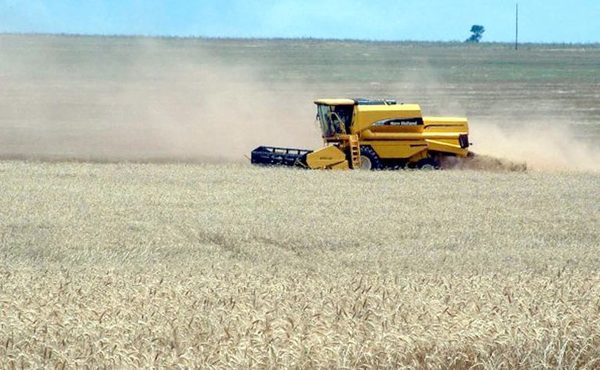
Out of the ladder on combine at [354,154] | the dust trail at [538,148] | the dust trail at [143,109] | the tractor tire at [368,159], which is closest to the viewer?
the ladder on combine at [354,154]

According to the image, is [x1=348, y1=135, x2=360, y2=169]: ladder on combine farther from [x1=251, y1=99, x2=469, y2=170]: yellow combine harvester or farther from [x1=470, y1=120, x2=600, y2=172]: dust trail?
[x1=470, y1=120, x2=600, y2=172]: dust trail

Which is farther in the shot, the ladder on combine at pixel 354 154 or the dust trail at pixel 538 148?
the dust trail at pixel 538 148

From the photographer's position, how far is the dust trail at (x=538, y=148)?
28.7 m

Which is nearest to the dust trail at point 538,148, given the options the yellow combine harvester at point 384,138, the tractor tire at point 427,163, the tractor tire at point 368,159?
the yellow combine harvester at point 384,138

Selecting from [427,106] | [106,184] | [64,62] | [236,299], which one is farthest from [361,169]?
[64,62]

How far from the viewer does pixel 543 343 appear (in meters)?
6.41

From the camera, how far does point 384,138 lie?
25344mm

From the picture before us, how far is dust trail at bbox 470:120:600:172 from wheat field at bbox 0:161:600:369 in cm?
442

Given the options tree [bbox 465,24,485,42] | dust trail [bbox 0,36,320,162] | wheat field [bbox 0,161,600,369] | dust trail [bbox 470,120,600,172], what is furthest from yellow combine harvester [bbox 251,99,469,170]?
tree [bbox 465,24,485,42]

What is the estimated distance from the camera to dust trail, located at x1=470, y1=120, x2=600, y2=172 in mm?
28688

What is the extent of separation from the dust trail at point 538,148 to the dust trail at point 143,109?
5023mm

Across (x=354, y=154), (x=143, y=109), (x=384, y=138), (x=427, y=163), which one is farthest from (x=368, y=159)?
(x=143, y=109)

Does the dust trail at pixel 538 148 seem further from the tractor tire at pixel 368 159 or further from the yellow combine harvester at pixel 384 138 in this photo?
the tractor tire at pixel 368 159

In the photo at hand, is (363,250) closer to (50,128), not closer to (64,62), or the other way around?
(50,128)
